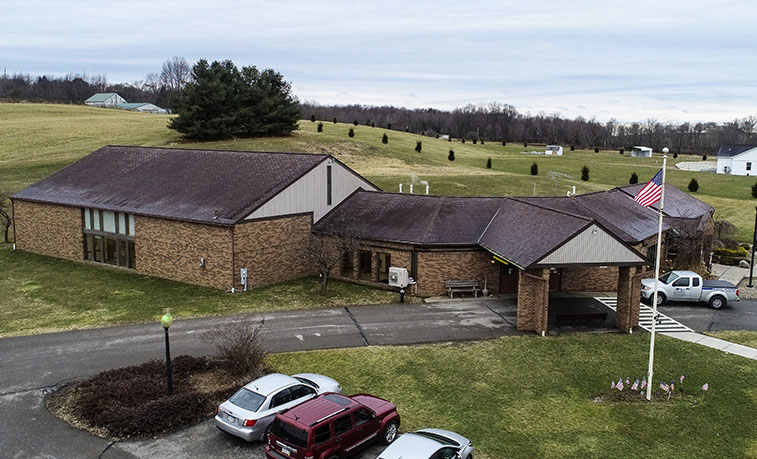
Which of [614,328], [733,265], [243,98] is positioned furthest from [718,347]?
[243,98]

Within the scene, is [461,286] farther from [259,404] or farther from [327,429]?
[327,429]

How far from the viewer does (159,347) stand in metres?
20.6

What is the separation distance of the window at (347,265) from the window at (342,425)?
17.5 metres

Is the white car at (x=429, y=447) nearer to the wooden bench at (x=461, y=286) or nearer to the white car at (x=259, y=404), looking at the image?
the white car at (x=259, y=404)

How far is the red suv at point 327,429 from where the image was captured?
12406 mm

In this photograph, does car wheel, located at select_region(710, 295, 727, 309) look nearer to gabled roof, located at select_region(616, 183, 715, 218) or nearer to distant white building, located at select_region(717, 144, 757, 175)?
gabled roof, located at select_region(616, 183, 715, 218)

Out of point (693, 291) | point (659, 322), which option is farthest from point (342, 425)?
point (693, 291)

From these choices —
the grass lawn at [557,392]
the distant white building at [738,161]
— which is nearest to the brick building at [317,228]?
the grass lawn at [557,392]

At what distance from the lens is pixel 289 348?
20516 millimetres

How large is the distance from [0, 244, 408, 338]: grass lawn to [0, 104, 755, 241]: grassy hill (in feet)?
72.8

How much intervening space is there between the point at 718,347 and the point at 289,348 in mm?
15603

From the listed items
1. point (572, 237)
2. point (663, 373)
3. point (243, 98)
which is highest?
point (243, 98)

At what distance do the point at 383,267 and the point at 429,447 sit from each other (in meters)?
18.2

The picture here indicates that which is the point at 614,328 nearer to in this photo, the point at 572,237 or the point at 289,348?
the point at 572,237
